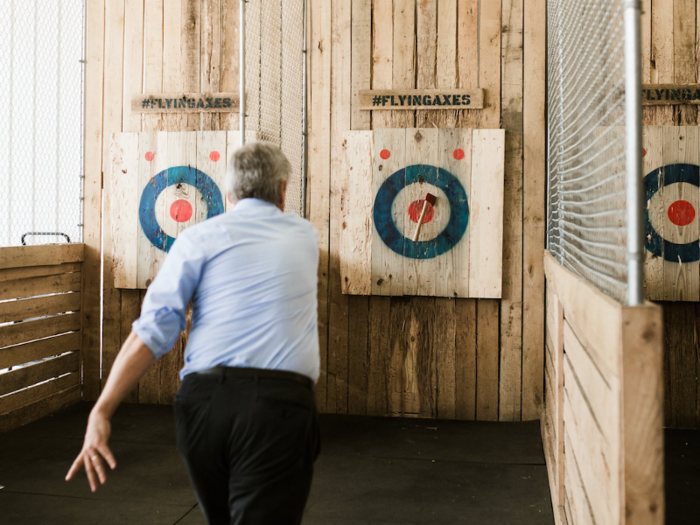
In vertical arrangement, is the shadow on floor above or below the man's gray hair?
below

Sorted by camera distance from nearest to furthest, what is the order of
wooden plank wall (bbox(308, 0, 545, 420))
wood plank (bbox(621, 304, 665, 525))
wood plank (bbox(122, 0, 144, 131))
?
wood plank (bbox(621, 304, 665, 525)) → wooden plank wall (bbox(308, 0, 545, 420)) → wood plank (bbox(122, 0, 144, 131))

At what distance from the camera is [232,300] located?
143cm

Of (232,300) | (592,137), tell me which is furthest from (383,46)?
(232,300)

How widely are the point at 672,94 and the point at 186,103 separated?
9.20 feet

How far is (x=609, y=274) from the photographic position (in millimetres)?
1454

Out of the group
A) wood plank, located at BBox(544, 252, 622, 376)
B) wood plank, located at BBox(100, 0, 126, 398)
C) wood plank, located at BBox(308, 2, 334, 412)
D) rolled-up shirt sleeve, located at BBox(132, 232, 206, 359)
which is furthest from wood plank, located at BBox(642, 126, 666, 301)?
wood plank, located at BBox(100, 0, 126, 398)

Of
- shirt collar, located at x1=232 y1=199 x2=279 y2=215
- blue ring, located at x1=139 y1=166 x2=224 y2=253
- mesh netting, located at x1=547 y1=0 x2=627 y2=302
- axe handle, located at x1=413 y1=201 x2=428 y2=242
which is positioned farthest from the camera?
blue ring, located at x1=139 y1=166 x2=224 y2=253

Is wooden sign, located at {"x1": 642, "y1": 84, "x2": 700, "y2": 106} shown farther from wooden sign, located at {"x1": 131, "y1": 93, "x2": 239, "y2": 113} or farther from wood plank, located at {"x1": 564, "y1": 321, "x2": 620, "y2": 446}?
wooden sign, located at {"x1": 131, "y1": 93, "x2": 239, "y2": 113}

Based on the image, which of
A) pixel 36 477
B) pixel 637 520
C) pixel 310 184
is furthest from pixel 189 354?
pixel 310 184

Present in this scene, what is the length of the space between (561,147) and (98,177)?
282cm

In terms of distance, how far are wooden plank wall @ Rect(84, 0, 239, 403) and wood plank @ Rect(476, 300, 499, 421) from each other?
70.3 inches

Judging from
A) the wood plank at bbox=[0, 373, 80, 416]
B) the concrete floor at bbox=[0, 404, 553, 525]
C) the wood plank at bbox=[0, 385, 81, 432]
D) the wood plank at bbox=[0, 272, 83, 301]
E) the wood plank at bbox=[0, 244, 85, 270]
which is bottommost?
the concrete floor at bbox=[0, 404, 553, 525]

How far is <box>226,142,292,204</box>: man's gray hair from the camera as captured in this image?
1524 millimetres

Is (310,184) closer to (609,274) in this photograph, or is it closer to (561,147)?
(561,147)
